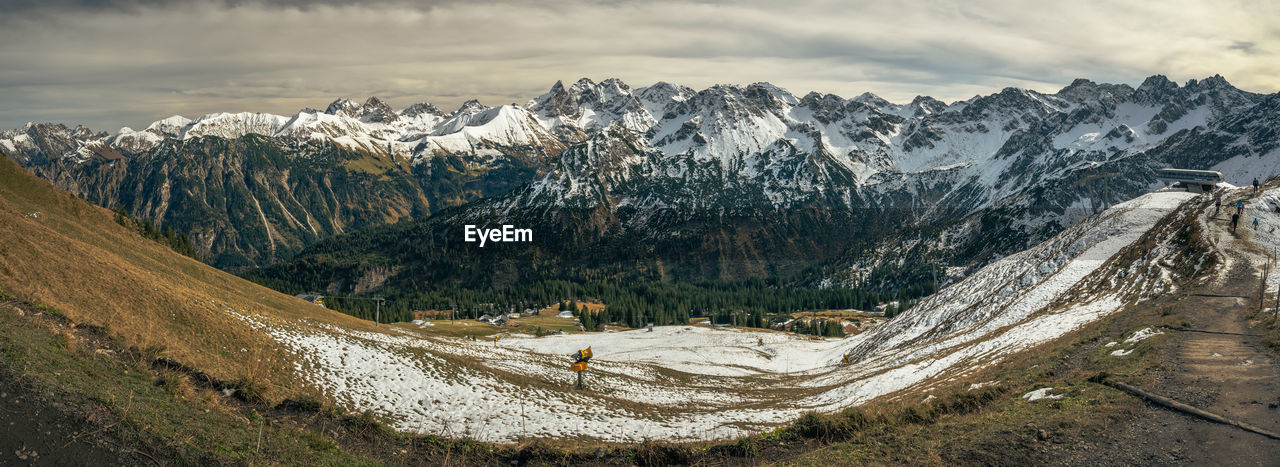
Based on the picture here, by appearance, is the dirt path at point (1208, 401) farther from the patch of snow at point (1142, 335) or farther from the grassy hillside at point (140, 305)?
the grassy hillside at point (140, 305)

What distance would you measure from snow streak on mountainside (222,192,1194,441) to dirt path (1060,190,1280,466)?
1008cm

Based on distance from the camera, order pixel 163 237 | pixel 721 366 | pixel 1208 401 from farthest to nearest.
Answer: pixel 163 237 < pixel 721 366 < pixel 1208 401

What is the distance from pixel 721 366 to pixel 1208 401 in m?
59.6

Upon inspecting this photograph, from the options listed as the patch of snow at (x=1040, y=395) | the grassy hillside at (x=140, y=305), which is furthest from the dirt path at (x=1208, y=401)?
the grassy hillside at (x=140, y=305)

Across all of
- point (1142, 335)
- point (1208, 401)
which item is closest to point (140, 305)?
point (1208, 401)

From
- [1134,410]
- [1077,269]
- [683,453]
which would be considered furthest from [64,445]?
[1077,269]

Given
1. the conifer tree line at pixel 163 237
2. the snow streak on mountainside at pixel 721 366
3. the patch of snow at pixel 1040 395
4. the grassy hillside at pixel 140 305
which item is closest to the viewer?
the patch of snow at pixel 1040 395

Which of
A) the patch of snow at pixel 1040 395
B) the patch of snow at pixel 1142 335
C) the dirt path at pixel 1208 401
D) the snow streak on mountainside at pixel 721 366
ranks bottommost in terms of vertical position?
the snow streak on mountainside at pixel 721 366

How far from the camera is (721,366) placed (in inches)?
3100

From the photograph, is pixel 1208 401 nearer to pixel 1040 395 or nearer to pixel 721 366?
pixel 1040 395

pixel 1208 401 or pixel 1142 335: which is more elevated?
pixel 1208 401

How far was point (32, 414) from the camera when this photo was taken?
1424cm

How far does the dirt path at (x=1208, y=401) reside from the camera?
55.3ft

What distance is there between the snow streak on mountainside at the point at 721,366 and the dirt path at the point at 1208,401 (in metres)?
10.1
